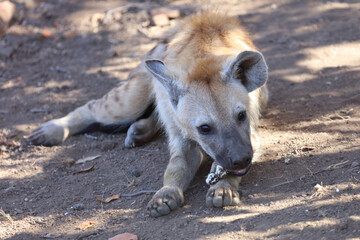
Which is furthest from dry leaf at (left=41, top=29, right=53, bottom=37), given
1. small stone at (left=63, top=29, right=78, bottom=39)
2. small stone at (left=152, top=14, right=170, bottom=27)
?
small stone at (left=152, top=14, right=170, bottom=27)

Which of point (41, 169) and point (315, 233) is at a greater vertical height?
point (315, 233)

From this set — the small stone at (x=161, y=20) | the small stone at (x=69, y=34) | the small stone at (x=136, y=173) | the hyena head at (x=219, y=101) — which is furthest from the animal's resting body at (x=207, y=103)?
the small stone at (x=69, y=34)

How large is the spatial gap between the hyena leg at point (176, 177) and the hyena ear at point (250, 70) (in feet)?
1.70

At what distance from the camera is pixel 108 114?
143 inches

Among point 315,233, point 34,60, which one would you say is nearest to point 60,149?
point 34,60

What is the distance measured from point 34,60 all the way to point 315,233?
3619 millimetres

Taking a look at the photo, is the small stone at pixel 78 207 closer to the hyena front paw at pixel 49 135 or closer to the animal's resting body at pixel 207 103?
the animal's resting body at pixel 207 103

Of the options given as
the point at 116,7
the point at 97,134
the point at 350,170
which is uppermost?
the point at 116,7

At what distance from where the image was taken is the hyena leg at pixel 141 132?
3299mm

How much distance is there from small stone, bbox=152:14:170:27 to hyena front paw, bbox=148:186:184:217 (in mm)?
2650

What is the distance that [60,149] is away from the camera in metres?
3.40

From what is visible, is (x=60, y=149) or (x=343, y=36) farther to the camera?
(x=343, y=36)

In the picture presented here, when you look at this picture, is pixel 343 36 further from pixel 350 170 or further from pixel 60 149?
pixel 60 149

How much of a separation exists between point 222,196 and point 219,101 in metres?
0.44
